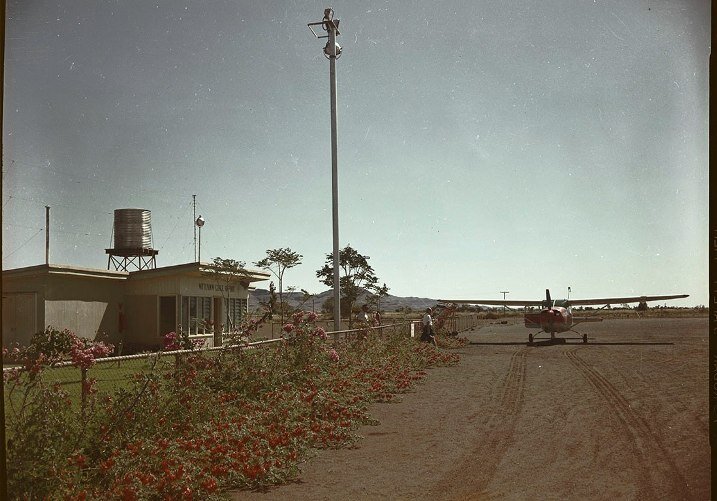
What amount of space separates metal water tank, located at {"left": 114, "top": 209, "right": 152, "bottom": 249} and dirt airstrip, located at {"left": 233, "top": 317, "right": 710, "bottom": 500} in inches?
832

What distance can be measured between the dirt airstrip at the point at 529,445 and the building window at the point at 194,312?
1221cm

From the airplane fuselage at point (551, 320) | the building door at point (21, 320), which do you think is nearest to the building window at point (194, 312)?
the building door at point (21, 320)

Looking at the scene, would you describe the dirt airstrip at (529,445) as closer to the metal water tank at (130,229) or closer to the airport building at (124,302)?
the airport building at (124,302)

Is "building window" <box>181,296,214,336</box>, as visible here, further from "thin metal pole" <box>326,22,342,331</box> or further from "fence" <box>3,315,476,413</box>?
"fence" <box>3,315,476,413</box>

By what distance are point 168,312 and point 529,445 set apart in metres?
17.8

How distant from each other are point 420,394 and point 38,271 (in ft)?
44.1

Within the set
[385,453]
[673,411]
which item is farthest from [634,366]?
[385,453]

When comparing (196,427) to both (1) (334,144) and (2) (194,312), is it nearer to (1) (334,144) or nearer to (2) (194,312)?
(1) (334,144)

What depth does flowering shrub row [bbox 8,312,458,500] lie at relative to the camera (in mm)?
4480

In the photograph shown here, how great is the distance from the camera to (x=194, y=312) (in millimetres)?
22953

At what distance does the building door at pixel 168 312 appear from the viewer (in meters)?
21.9

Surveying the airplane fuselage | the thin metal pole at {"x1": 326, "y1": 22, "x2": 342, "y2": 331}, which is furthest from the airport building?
the airplane fuselage

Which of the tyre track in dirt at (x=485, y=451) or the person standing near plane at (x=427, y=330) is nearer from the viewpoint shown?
the tyre track in dirt at (x=485, y=451)

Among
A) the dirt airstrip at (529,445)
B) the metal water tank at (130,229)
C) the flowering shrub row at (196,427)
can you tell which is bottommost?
the dirt airstrip at (529,445)
